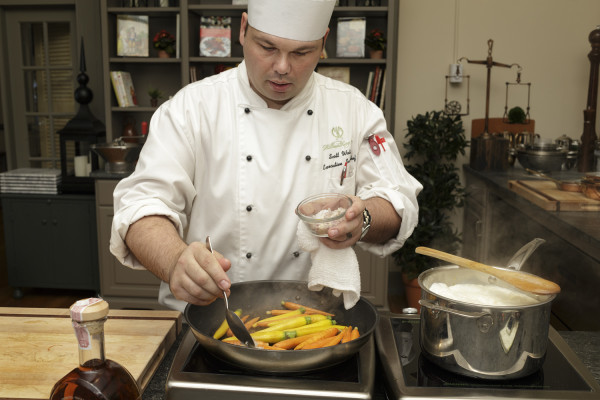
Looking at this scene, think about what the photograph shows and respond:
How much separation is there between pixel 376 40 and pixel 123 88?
1769 millimetres

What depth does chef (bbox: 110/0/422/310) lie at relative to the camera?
4.79 ft

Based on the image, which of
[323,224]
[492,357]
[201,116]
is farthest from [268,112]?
[492,357]

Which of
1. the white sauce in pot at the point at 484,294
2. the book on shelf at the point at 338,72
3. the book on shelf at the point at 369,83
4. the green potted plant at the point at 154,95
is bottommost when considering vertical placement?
the white sauce in pot at the point at 484,294

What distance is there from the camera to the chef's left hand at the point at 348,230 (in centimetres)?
115

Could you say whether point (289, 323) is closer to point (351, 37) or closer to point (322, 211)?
point (322, 211)

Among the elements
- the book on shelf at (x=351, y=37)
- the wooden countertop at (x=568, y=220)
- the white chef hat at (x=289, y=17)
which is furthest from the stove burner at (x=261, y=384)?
the book on shelf at (x=351, y=37)

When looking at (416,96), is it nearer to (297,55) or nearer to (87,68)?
(87,68)

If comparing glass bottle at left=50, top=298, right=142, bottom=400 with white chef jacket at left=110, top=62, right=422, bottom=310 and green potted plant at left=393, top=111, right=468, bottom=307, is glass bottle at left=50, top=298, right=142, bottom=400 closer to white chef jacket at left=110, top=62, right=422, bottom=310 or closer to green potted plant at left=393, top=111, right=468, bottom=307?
white chef jacket at left=110, top=62, right=422, bottom=310

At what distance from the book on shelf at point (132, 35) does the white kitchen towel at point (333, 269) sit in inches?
122

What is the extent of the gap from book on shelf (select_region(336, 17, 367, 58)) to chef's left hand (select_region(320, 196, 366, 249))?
8.90ft

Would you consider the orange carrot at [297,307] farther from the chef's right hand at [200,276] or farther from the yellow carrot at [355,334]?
the chef's right hand at [200,276]

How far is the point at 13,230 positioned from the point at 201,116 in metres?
2.97

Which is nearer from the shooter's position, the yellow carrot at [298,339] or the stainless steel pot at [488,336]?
the stainless steel pot at [488,336]

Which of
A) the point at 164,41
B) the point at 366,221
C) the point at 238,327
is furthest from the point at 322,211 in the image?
the point at 164,41
